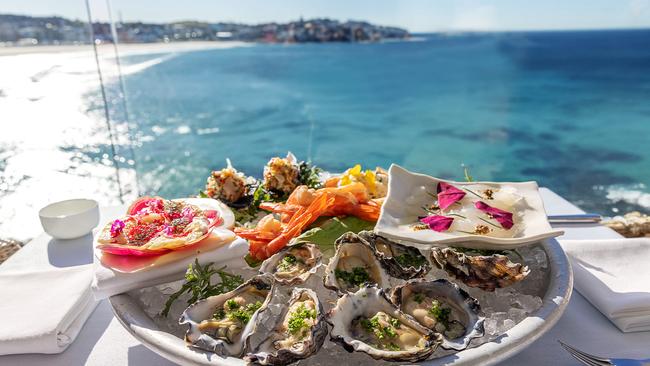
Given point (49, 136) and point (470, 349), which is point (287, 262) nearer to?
point (470, 349)

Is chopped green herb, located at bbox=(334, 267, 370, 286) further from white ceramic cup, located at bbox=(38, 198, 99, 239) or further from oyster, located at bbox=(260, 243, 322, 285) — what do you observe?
white ceramic cup, located at bbox=(38, 198, 99, 239)

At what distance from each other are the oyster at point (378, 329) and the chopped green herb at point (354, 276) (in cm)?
11

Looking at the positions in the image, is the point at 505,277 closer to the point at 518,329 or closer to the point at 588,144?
the point at 518,329

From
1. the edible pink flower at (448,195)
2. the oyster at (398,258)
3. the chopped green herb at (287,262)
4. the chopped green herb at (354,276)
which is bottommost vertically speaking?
the chopped green herb at (287,262)

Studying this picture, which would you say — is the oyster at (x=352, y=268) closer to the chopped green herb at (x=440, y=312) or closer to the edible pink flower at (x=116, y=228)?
the chopped green herb at (x=440, y=312)

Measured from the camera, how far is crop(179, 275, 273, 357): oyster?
0.85 metres

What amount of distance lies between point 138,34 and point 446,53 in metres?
12.2

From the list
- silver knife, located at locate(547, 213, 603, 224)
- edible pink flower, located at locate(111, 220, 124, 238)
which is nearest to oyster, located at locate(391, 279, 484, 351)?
edible pink flower, located at locate(111, 220, 124, 238)

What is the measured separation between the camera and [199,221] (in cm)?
123

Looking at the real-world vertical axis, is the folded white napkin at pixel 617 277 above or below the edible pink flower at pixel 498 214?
below

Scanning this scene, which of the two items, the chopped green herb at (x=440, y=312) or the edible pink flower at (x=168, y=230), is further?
the edible pink flower at (x=168, y=230)

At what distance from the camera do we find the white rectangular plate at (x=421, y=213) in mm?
1143

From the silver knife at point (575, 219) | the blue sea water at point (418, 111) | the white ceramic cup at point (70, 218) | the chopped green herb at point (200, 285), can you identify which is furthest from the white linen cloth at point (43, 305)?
the blue sea water at point (418, 111)

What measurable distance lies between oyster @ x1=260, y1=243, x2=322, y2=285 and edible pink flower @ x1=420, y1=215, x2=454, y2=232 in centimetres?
31
